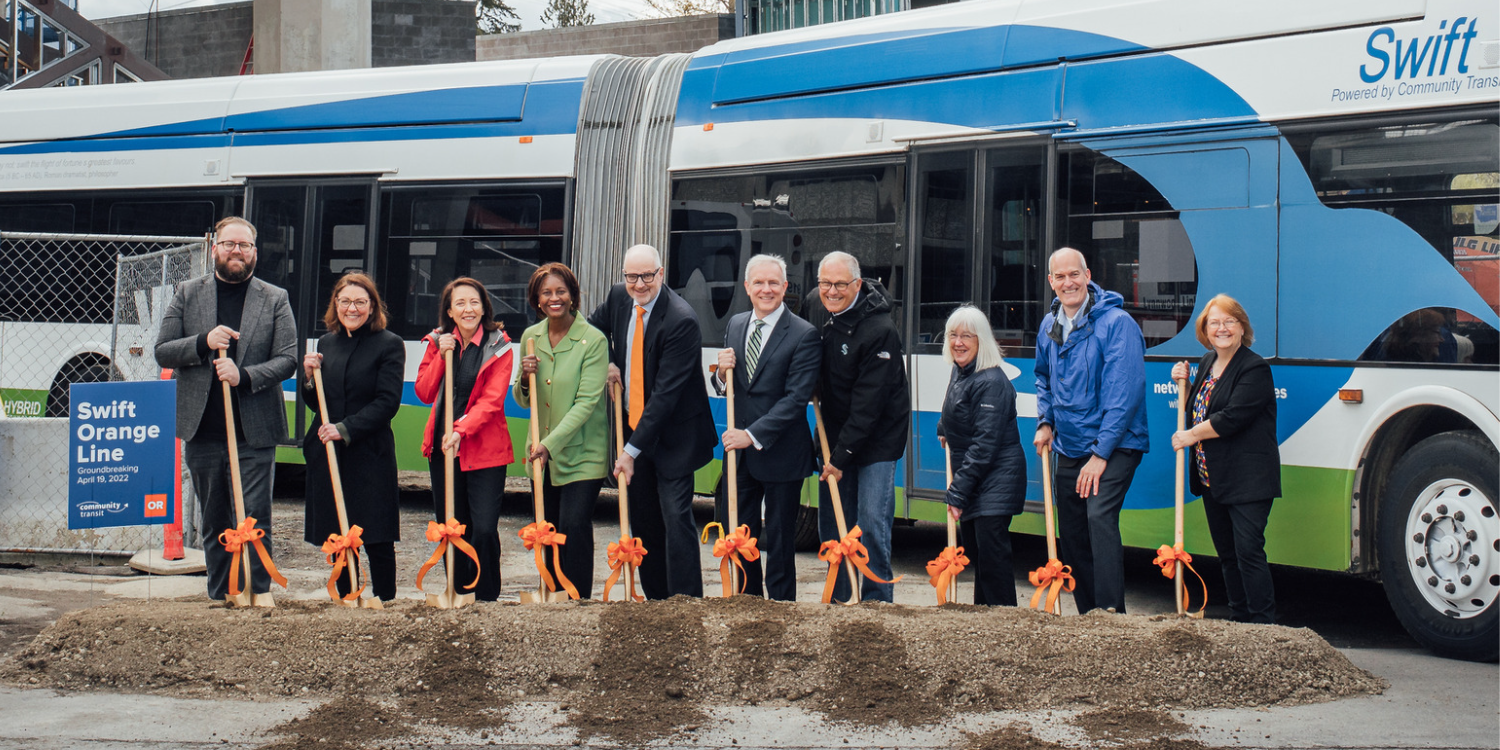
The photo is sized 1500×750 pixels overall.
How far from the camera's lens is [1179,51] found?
23.9 feet

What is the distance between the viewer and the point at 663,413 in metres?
6.41

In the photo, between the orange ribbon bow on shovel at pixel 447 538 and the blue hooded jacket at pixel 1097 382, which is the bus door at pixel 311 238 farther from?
the blue hooded jacket at pixel 1097 382

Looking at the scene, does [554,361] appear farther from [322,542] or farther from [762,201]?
[762,201]

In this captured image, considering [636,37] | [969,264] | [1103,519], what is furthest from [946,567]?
[636,37]

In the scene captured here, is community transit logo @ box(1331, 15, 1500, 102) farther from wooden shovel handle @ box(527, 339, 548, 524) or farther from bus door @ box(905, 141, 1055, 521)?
wooden shovel handle @ box(527, 339, 548, 524)

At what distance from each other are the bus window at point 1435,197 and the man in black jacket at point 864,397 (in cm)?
227

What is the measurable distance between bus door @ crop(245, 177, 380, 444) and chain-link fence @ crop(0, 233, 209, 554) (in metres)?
1.06

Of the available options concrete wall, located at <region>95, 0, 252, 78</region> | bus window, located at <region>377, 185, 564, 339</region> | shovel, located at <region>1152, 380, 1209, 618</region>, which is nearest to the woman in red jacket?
shovel, located at <region>1152, 380, 1209, 618</region>

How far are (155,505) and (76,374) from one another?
5297 millimetres

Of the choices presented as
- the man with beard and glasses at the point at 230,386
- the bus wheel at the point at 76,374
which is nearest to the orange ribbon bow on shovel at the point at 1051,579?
the man with beard and glasses at the point at 230,386

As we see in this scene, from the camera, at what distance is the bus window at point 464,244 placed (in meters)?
10.2

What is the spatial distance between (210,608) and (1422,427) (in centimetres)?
571

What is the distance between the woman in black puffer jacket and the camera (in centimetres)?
652

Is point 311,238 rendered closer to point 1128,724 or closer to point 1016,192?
point 1016,192
